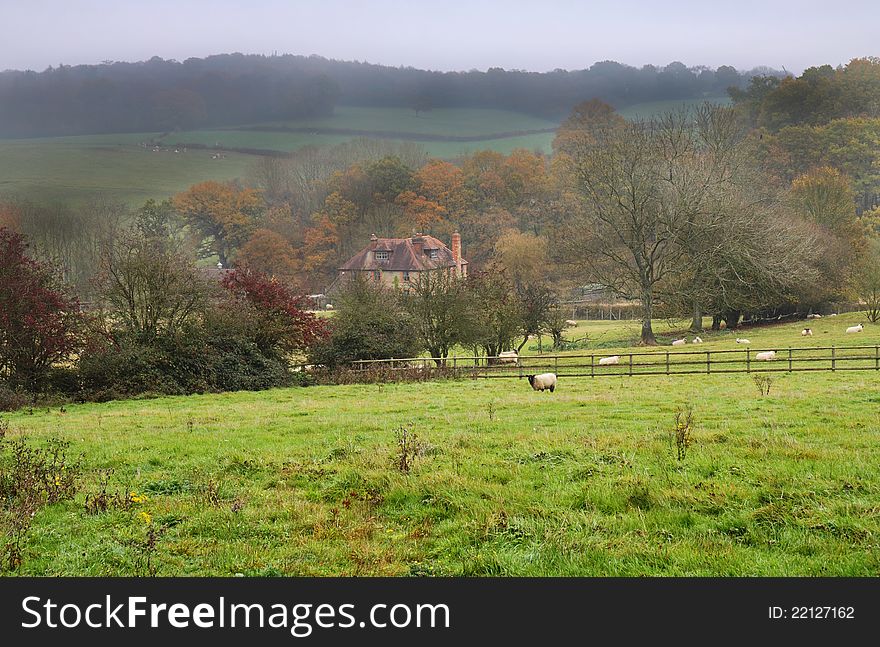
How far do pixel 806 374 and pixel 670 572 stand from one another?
22.6 m

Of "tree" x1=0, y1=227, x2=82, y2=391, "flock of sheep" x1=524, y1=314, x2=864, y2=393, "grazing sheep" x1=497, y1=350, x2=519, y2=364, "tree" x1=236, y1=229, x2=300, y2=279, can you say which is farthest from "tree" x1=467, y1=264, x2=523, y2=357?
"tree" x1=236, y1=229, x2=300, y2=279

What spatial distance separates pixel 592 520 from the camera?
787 cm

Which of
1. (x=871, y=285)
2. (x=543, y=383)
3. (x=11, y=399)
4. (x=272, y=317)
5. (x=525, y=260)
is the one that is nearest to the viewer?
(x=543, y=383)

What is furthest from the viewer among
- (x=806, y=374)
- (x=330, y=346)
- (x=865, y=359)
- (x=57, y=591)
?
(x=330, y=346)

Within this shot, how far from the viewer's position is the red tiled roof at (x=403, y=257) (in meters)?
84.2

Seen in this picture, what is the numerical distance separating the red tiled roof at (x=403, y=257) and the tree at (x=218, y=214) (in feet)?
92.2

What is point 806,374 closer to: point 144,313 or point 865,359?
point 865,359

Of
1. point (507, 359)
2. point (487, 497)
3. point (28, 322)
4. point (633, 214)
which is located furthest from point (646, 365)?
point (28, 322)

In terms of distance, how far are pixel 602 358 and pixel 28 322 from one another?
24271 millimetres

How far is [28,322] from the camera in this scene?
25.9m

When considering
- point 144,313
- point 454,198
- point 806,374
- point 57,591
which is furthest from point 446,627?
point 454,198

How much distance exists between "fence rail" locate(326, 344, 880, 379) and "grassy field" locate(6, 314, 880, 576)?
1253 centimetres

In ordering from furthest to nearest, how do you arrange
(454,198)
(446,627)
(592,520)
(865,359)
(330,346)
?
(454,198) < (330,346) < (865,359) < (592,520) < (446,627)

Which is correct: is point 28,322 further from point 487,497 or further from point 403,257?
point 403,257
